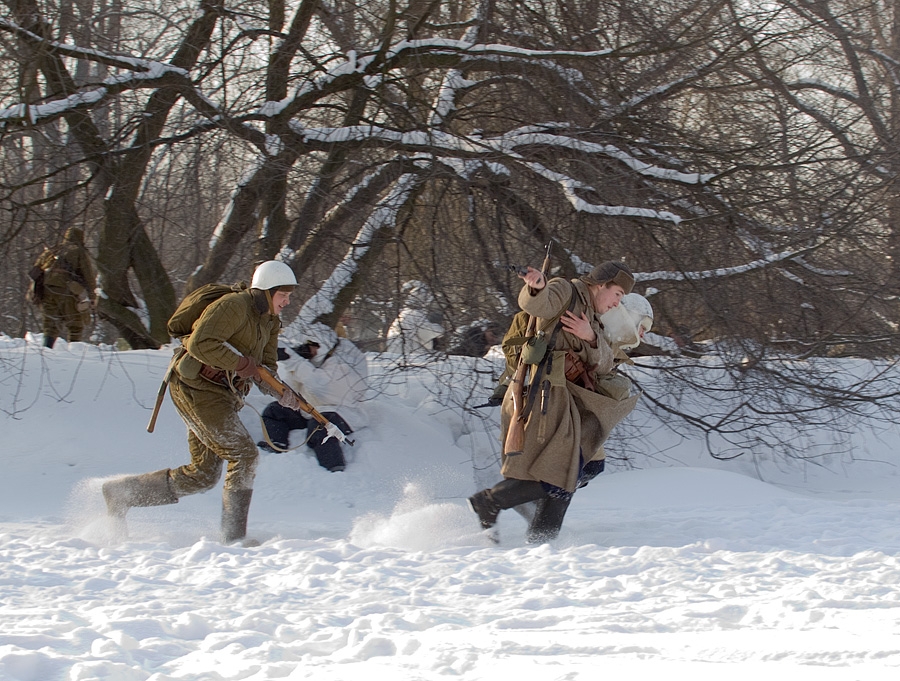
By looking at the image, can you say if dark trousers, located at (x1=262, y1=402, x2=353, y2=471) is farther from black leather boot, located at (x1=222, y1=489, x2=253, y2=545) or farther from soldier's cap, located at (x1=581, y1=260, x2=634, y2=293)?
soldier's cap, located at (x1=581, y1=260, x2=634, y2=293)

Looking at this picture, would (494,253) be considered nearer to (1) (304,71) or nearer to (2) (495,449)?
(2) (495,449)

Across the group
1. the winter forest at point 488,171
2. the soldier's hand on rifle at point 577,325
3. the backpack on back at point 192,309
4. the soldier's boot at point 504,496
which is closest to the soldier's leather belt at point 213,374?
the backpack on back at point 192,309

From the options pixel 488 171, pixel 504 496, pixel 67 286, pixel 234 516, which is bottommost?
pixel 504 496

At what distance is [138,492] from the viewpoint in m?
4.98

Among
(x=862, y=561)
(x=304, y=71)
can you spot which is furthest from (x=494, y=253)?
(x=862, y=561)

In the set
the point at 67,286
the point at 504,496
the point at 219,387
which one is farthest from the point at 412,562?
the point at 67,286

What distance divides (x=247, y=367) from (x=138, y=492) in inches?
37.4

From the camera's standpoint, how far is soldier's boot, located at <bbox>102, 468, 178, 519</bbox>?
16.3ft

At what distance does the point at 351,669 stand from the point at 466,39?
5385 mm

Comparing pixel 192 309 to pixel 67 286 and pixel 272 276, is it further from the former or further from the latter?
pixel 67 286

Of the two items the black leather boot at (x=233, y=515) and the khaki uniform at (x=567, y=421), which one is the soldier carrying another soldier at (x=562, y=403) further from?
the black leather boot at (x=233, y=515)

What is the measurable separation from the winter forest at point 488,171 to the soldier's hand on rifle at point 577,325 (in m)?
2.21

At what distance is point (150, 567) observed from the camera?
421cm

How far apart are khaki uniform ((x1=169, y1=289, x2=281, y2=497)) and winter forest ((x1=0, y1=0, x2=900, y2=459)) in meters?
2.24
